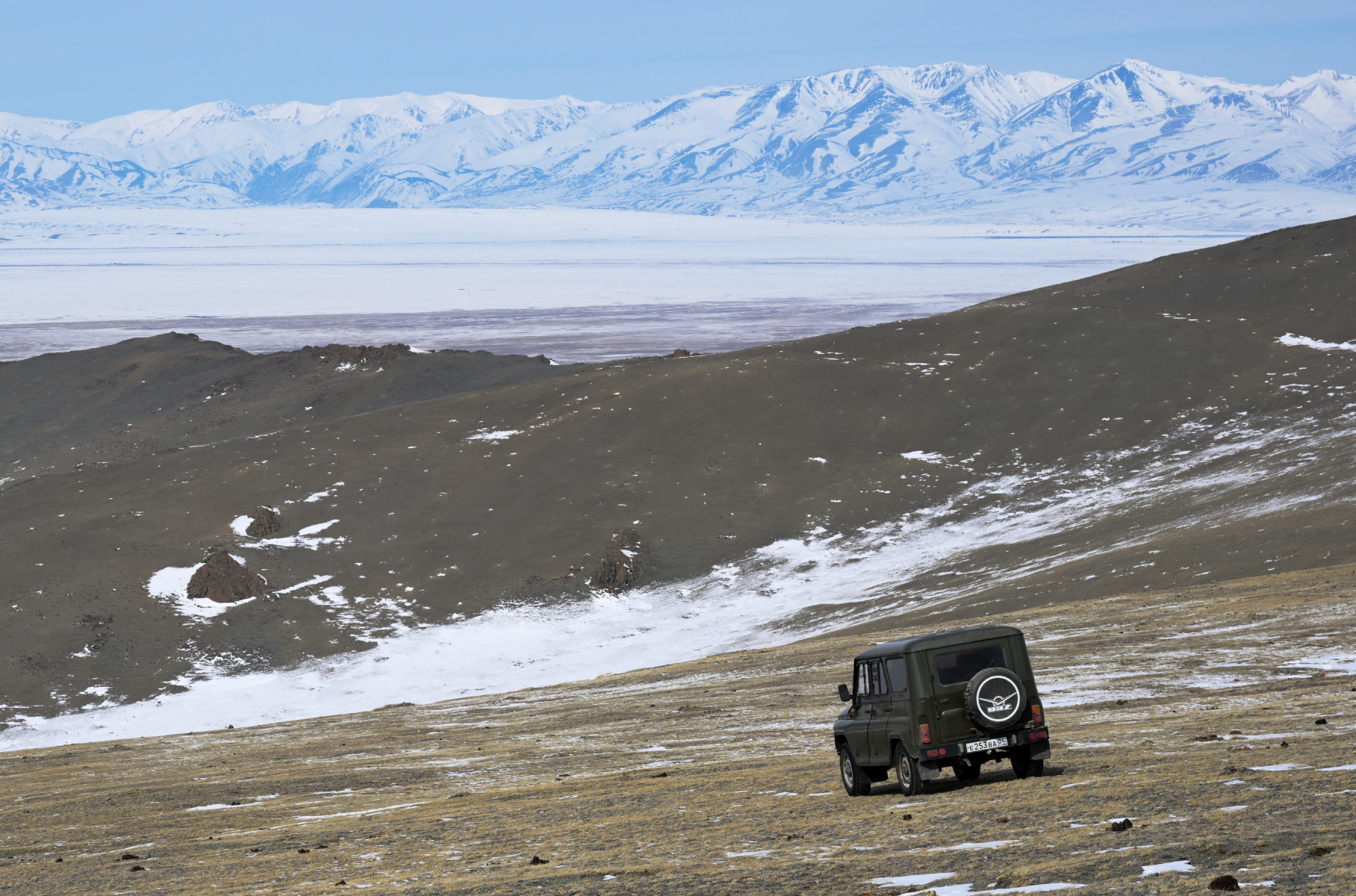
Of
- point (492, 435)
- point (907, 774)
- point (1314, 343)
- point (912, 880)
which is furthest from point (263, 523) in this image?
point (1314, 343)

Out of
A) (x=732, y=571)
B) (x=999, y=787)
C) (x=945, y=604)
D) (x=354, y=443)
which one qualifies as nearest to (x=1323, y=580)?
(x=945, y=604)

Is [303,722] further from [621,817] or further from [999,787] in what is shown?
[999,787]

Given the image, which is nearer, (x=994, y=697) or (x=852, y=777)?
(x=994, y=697)

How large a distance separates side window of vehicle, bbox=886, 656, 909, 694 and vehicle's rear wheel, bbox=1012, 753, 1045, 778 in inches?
72.0

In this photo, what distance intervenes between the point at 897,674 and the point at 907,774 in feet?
4.55

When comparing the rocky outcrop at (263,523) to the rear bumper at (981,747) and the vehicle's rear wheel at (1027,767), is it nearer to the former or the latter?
the vehicle's rear wheel at (1027,767)

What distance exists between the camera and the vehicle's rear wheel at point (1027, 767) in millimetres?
17078

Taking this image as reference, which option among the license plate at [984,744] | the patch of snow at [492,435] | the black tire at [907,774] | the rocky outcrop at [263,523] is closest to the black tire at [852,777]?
the black tire at [907,774]

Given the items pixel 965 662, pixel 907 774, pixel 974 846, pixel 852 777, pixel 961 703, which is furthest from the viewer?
pixel 852 777

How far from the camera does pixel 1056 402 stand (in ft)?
288

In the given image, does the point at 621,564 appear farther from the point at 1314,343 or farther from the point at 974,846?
the point at 974,846

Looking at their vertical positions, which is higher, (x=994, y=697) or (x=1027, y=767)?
(x=994, y=697)

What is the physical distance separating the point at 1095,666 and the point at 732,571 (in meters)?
42.4

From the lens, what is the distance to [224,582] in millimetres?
69875
